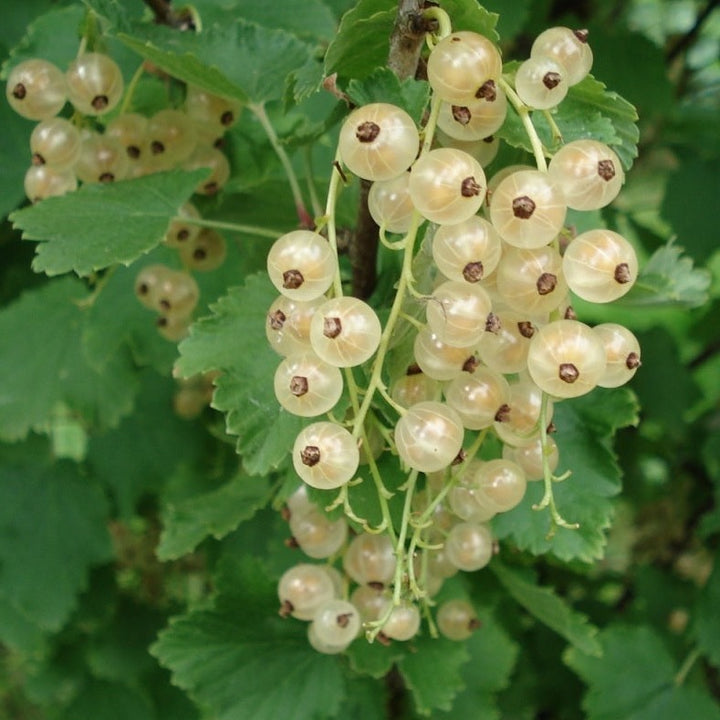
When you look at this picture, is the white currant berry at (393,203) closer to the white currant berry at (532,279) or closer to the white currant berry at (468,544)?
the white currant berry at (532,279)

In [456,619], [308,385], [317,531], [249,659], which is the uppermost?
[308,385]

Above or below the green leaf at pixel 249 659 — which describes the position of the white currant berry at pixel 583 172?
above

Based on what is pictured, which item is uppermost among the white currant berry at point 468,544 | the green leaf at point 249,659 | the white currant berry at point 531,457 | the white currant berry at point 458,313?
the white currant berry at point 458,313

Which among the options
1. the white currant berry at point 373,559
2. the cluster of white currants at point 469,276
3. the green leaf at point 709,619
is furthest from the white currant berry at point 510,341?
the green leaf at point 709,619

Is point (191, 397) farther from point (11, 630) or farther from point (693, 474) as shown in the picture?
point (693, 474)

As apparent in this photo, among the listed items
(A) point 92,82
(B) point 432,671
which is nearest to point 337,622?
(B) point 432,671

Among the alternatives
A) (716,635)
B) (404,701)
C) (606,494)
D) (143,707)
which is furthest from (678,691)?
(143,707)

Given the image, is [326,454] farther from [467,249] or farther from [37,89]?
[37,89]

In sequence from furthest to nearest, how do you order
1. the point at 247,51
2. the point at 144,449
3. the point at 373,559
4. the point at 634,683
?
1. the point at 144,449
2. the point at 634,683
3. the point at 247,51
4. the point at 373,559
